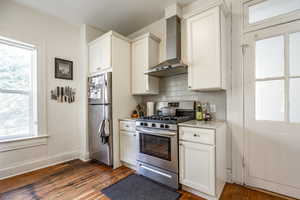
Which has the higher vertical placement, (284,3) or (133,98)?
(284,3)

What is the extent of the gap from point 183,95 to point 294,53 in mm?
1521

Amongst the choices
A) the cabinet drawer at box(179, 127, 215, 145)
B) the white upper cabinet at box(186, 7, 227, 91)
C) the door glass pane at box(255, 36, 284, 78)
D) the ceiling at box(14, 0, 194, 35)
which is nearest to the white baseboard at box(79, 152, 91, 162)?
the cabinet drawer at box(179, 127, 215, 145)

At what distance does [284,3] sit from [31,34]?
3.91 metres

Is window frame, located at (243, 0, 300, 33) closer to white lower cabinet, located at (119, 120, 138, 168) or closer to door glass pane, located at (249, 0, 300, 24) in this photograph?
door glass pane, located at (249, 0, 300, 24)

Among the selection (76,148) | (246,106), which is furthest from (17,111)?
(246,106)

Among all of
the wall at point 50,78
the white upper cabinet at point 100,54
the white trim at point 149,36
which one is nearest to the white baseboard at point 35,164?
the wall at point 50,78

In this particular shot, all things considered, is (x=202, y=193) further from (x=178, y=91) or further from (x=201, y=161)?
(x=178, y=91)

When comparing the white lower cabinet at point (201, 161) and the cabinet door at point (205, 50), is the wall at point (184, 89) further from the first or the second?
the white lower cabinet at point (201, 161)

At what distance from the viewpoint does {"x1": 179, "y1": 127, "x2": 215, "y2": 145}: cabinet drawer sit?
5.37ft

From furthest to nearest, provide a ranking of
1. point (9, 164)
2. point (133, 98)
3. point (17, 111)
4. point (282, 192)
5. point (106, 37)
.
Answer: point (133, 98), point (106, 37), point (17, 111), point (9, 164), point (282, 192)

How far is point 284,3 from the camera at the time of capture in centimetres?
175

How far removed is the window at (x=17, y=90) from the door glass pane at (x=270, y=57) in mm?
3671

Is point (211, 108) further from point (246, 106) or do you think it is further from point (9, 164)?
point (9, 164)

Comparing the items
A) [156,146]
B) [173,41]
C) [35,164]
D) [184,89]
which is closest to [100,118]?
[156,146]
